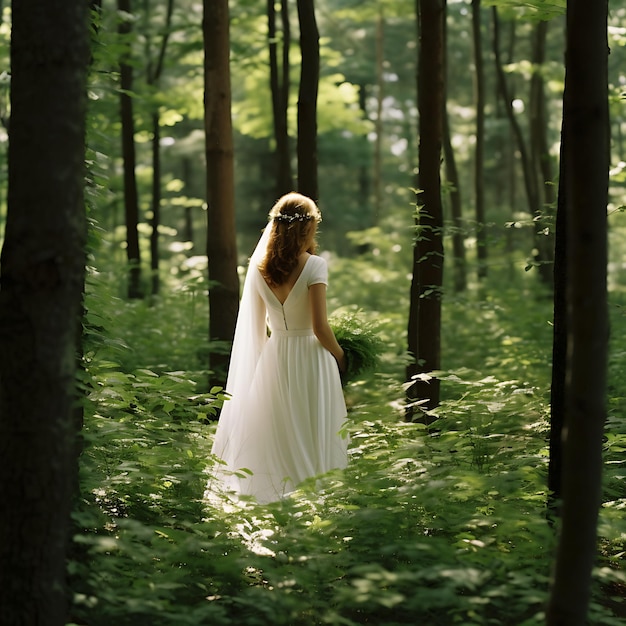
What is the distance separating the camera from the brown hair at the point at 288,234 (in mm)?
6828

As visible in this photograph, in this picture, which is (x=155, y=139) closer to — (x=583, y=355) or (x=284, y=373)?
(x=284, y=373)

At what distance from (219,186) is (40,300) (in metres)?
6.21

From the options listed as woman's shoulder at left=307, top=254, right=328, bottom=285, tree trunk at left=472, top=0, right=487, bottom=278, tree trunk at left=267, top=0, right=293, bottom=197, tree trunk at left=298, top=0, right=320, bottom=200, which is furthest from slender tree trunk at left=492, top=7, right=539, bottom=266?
woman's shoulder at left=307, top=254, right=328, bottom=285

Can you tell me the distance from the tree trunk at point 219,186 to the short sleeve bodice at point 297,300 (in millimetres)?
2212

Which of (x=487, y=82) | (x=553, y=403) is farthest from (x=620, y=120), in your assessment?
(x=553, y=403)

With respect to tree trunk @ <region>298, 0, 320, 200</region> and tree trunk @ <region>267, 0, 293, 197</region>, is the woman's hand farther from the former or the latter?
tree trunk @ <region>267, 0, 293, 197</region>

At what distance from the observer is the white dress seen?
7023mm

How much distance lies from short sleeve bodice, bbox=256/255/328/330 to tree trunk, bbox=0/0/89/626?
3.48 meters

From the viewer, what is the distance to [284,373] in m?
7.20

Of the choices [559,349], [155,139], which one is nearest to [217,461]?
[559,349]

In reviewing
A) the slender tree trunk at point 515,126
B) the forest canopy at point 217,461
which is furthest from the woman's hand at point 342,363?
the slender tree trunk at point 515,126

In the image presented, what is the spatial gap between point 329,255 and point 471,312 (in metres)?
13.1

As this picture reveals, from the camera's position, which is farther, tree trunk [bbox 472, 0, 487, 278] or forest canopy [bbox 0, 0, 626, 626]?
tree trunk [bbox 472, 0, 487, 278]

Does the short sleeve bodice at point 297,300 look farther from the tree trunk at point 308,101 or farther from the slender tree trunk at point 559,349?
the slender tree trunk at point 559,349
